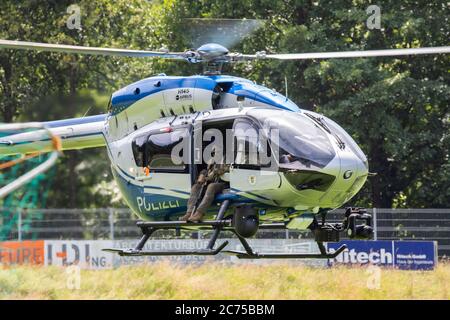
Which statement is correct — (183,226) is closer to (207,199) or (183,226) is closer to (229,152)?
(207,199)

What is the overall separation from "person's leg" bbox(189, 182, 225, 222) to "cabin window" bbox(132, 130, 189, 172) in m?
0.62

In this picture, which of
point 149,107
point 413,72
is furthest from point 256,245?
point 413,72

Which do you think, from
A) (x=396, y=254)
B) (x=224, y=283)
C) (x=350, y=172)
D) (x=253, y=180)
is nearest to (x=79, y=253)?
(x=224, y=283)

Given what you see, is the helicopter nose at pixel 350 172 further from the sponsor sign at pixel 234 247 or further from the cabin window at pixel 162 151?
the sponsor sign at pixel 234 247

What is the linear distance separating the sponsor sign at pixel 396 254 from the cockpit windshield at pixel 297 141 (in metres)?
9.05

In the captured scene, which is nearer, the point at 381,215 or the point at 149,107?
the point at 149,107

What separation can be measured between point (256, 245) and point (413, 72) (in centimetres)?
1142

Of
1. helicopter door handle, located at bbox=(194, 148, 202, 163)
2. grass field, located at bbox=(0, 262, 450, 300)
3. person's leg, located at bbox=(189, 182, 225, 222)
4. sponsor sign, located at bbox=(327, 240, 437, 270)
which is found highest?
helicopter door handle, located at bbox=(194, 148, 202, 163)

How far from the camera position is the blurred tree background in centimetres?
3212

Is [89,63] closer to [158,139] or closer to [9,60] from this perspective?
[9,60]

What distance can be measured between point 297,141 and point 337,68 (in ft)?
53.9

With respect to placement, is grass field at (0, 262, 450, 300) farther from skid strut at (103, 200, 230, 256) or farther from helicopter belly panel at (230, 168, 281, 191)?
helicopter belly panel at (230, 168, 281, 191)

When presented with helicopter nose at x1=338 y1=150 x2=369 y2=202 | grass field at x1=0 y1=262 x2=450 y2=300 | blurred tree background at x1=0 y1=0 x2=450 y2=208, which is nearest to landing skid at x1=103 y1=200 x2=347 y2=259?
helicopter nose at x1=338 y1=150 x2=369 y2=202

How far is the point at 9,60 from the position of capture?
33.8 m
